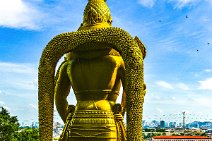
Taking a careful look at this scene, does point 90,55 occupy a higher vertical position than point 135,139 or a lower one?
higher

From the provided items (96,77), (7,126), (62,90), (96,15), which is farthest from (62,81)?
(7,126)

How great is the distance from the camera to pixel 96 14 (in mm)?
9328

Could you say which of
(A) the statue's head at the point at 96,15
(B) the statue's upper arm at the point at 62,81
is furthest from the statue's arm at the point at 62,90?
(A) the statue's head at the point at 96,15

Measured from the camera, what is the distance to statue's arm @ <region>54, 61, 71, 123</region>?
9698 millimetres

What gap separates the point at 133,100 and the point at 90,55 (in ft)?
4.49

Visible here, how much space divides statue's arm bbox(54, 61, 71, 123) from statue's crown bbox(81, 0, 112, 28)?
1037 mm

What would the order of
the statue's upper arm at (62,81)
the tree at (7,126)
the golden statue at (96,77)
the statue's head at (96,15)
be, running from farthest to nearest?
1. the tree at (7,126)
2. the statue's upper arm at (62,81)
3. the statue's head at (96,15)
4. the golden statue at (96,77)

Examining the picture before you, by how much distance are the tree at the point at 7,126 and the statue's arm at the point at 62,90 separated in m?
12.9

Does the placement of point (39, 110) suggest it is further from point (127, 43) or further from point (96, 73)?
point (127, 43)

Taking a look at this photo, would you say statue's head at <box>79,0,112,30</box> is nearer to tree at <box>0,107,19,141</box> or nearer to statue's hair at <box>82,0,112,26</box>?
statue's hair at <box>82,0,112,26</box>

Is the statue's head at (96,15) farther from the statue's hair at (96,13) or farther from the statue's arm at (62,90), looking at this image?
the statue's arm at (62,90)

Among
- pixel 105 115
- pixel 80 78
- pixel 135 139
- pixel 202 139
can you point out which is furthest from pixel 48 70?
pixel 202 139

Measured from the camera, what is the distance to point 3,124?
2212 centimetres

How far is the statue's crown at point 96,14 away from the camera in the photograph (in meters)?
9.35
